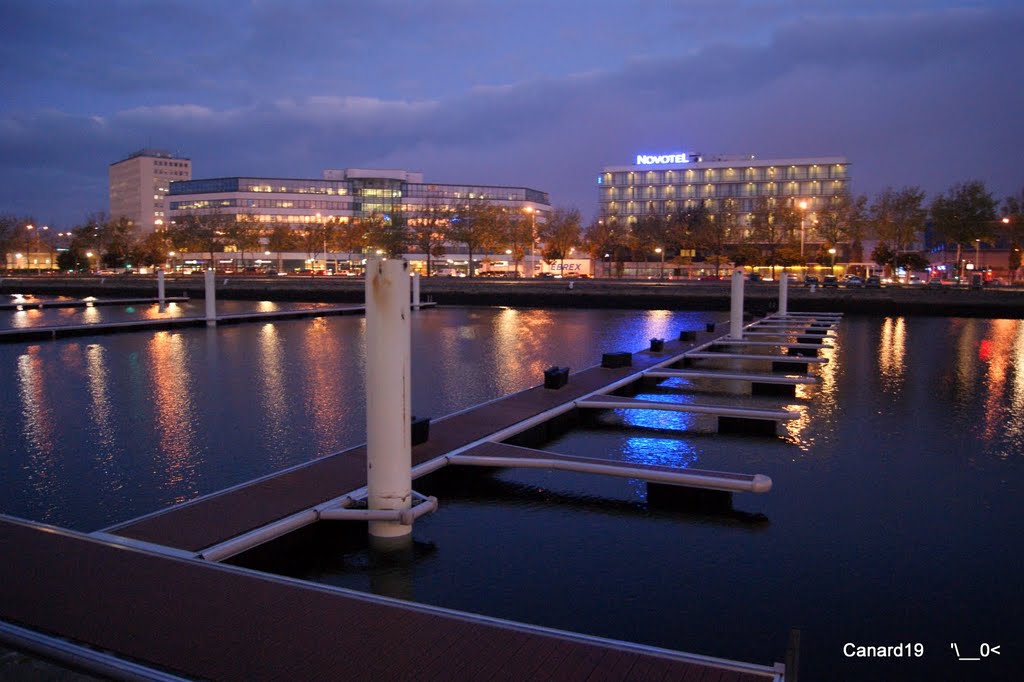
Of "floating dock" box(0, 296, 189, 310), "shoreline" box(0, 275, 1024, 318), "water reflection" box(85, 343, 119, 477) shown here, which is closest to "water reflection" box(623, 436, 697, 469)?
"water reflection" box(85, 343, 119, 477)

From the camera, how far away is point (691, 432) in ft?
37.3

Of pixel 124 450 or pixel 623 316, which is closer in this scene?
pixel 124 450

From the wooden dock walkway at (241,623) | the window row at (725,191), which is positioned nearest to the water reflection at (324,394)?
the wooden dock walkway at (241,623)

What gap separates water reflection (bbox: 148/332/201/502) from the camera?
27.4 feet

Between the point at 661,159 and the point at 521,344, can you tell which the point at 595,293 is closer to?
the point at 521,344

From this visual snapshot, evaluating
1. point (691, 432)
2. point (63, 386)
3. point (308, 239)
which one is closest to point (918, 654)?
point (691, 432)

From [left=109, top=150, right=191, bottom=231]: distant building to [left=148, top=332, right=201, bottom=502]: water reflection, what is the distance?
15675 cm

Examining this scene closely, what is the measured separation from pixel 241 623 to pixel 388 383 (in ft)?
7.19

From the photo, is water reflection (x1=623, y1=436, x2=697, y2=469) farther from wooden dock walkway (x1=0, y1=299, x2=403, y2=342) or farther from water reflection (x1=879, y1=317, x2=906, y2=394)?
wooden dock walkway (x1=0, y1=299, x2=403, y2=342)

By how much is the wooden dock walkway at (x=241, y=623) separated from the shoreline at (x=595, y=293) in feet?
94.6

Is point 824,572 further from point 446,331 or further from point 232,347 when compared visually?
point 446,331

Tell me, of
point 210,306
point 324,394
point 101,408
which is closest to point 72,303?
point 210,306

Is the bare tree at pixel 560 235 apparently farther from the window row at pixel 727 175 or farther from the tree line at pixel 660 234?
the window row at pixel 727 175

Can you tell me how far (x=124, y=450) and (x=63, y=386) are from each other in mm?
6152
